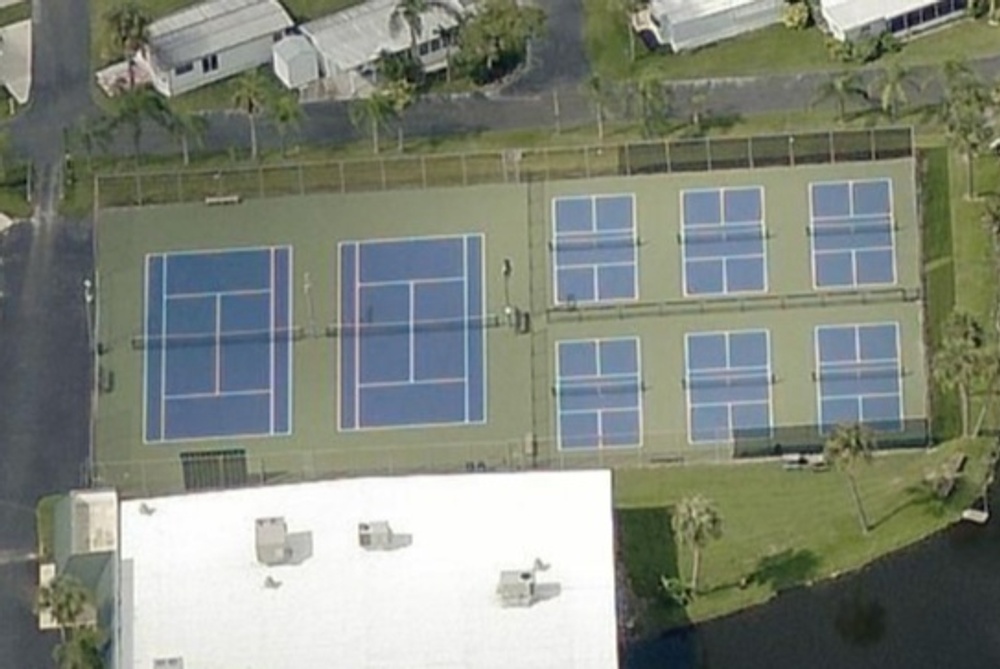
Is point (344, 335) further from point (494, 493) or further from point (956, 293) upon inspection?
point (956, 293)

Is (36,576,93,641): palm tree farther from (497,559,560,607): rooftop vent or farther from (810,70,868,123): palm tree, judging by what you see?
(810,70,868,123): palm tree

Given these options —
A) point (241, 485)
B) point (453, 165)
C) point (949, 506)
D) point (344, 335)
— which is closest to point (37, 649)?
point (241, 485)

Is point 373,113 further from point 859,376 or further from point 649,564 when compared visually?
point 649,564

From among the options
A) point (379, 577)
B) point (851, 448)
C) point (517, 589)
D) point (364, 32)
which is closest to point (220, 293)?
point (364, 32)

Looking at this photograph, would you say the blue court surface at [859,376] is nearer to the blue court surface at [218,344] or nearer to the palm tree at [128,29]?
the blue court surface at [218,344]

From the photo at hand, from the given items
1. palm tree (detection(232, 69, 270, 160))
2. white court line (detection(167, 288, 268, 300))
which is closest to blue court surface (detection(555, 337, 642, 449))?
white court line (detection(167, 288, 268, 300))

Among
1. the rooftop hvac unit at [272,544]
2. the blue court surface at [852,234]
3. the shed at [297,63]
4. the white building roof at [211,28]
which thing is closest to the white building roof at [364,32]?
the shed at [297,63]
